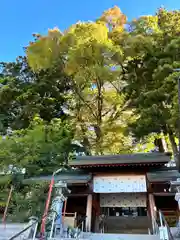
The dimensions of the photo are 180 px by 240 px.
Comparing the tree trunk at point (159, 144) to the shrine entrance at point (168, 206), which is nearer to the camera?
the shrine entrance at point (168, 206)

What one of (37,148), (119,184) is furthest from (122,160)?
(37,148)

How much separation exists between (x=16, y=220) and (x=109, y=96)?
1102 cm

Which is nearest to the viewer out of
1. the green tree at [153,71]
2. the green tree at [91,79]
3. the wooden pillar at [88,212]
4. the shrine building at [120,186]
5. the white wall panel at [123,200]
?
the wooden pillar at [88,212]

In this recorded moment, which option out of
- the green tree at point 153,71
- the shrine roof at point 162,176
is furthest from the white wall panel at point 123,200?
the green tree at point 153,71

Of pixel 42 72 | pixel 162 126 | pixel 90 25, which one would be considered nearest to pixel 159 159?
pixel 162 126

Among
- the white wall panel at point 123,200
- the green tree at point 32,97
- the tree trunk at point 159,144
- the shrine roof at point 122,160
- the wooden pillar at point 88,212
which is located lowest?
the wooden pillar at point 88,212

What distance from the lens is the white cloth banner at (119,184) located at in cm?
1165

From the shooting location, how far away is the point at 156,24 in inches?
651

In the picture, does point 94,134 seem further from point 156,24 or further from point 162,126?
point 156,24

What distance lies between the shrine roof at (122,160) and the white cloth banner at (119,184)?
84 centimetres

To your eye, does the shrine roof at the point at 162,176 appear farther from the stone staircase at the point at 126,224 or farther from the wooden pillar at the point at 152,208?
the stone staircase at the point at 126,224

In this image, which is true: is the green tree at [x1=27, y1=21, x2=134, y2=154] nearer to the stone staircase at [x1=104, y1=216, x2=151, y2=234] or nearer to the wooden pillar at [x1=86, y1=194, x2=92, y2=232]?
the stone staircase at [x1=104, y1=216, x2=151, y2=234]

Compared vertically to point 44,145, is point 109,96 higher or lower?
higher

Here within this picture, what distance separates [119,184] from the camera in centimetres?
1188
